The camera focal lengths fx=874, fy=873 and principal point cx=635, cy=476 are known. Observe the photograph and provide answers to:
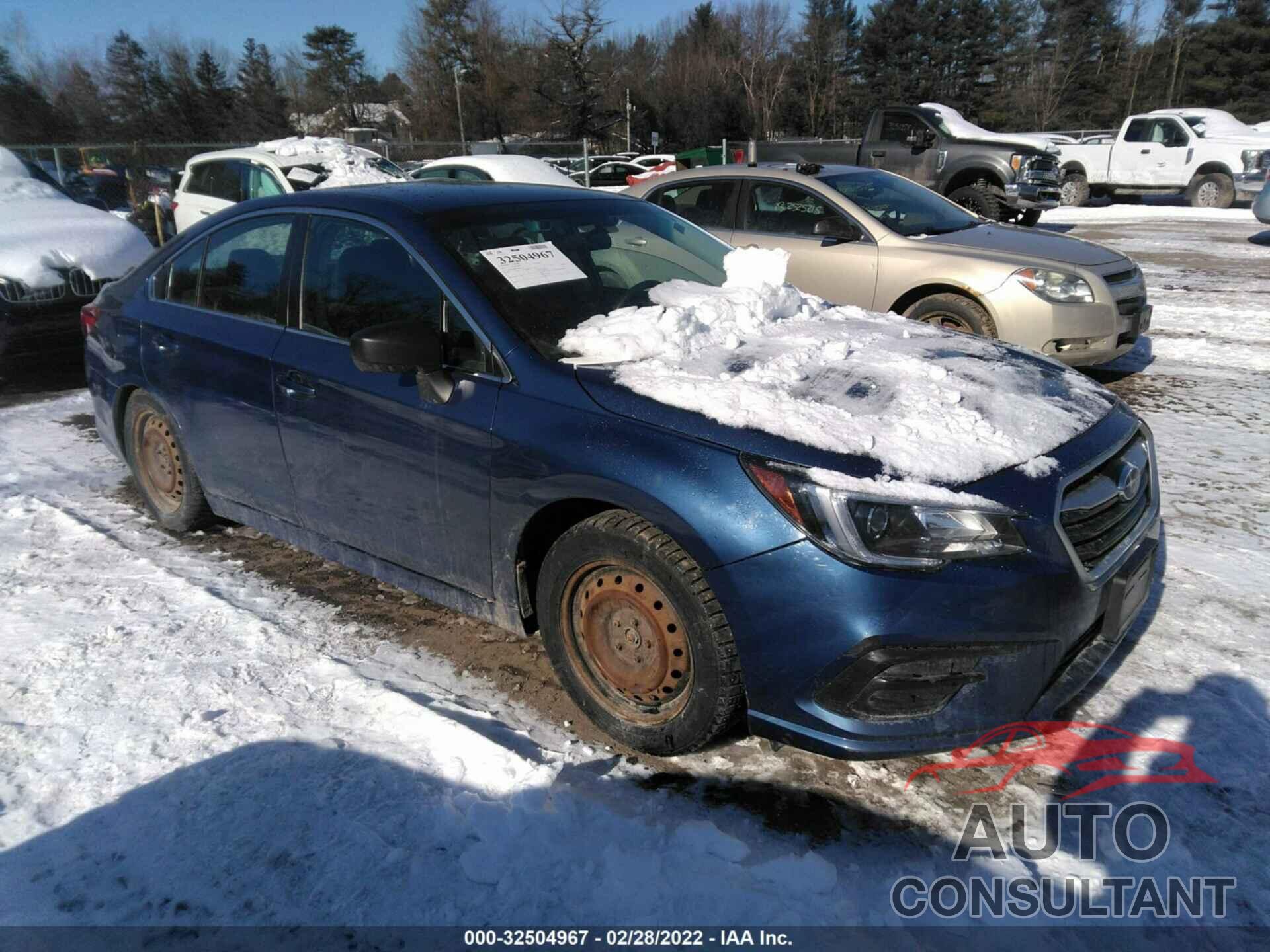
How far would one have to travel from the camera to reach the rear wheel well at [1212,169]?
18.8 metres

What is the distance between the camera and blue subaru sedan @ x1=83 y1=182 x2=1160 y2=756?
2.27 metres

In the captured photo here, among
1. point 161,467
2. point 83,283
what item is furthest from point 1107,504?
point 83,283

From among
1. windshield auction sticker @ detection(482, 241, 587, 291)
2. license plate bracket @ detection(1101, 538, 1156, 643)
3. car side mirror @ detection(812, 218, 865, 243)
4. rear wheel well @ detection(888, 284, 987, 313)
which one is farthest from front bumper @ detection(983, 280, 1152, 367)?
windshield auction sticker @ detection(482, 241, 587, 291)

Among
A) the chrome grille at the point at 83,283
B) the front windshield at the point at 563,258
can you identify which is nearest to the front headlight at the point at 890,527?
the front windshield at the point at 563,258

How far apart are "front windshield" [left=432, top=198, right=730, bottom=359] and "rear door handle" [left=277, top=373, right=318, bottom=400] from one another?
764 mm

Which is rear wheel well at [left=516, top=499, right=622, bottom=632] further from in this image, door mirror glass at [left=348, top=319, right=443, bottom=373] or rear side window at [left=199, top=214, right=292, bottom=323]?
rear side window at [left=199, top=214, right=292, bottom=323]

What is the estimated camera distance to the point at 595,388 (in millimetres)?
2672

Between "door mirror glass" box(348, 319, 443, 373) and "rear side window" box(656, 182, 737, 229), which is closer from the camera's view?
"door mirror glass" box(348, 319, 443, 373)

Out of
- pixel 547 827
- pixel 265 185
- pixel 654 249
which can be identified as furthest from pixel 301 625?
pixel 265 185

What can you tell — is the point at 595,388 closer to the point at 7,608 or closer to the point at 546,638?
the point at 546,638

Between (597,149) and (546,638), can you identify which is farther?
(597,149)

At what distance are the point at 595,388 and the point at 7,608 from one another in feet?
9.15

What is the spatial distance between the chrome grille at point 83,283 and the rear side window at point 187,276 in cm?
396

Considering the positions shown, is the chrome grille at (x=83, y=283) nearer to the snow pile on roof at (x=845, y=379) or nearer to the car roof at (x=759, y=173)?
the car roof at (x=759, y=173)
